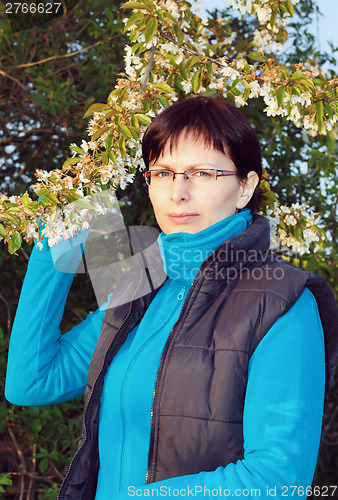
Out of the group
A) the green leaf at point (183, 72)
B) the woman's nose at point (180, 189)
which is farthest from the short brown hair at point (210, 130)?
the green leaf at point (183, 72)

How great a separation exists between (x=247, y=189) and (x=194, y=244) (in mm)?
293

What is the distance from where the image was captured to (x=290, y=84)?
98.7 inches

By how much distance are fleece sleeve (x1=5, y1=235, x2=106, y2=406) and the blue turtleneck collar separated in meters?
0.38

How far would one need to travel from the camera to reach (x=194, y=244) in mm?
1856

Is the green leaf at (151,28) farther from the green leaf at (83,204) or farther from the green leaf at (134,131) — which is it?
the green leaf at (83,204)

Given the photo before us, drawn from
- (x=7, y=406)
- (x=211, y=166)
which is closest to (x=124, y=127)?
(x=211, y=166)

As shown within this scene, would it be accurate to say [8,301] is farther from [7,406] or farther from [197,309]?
[197,309]

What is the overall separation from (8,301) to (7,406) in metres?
0.75

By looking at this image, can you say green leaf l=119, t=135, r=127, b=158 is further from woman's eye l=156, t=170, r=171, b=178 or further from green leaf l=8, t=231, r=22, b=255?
green leaf l=8, t=231, r=22, b=255

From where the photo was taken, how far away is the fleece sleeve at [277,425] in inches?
57.9

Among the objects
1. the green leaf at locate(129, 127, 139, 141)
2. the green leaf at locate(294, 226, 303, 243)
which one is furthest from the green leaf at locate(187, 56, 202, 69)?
the green leaf at locate(294, 226, 303, 243)

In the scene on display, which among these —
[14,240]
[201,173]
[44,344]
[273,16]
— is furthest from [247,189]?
[273,16]

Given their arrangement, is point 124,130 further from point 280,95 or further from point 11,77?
point 11,77

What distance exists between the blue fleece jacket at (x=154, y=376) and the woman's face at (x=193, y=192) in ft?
0.14
